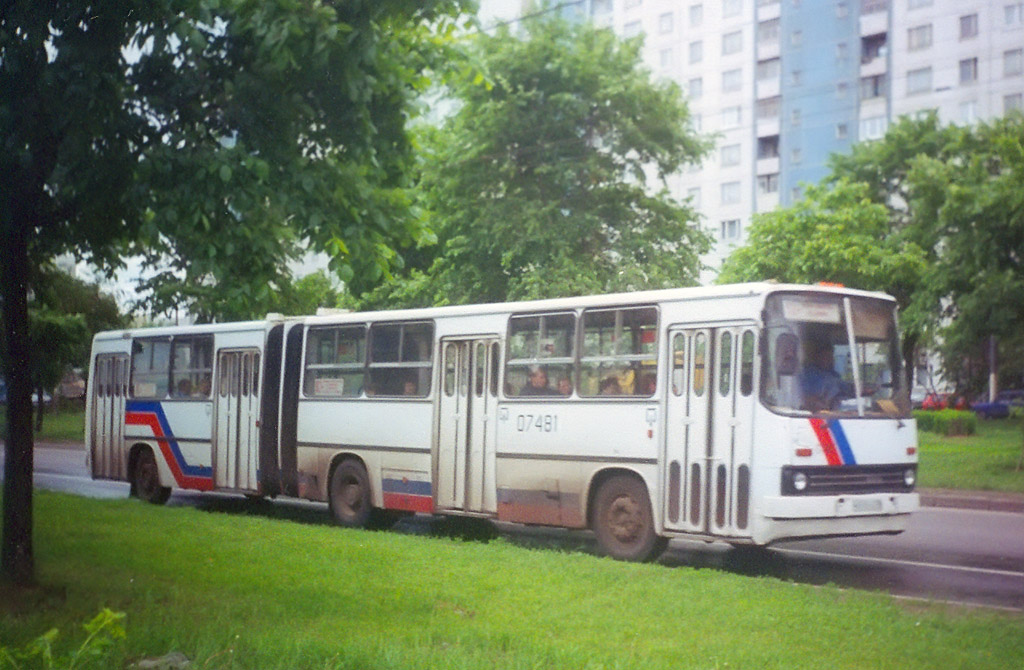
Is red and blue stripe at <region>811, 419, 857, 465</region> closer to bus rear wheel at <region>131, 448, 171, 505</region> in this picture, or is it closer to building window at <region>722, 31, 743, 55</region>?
bus rear wheel at <region>131, 448, 171, 505</region>

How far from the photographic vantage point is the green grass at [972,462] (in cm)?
2188

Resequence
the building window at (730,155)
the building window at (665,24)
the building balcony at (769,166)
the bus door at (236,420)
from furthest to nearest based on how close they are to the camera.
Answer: the building balcony at (769,166) < the building window at (730,155) < the building window at (665,24) < the bus door at (236,420)

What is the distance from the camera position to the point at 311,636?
7.88 metres

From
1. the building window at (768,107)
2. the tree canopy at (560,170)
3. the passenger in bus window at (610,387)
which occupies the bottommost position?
the passenger in bus window at (610,387)

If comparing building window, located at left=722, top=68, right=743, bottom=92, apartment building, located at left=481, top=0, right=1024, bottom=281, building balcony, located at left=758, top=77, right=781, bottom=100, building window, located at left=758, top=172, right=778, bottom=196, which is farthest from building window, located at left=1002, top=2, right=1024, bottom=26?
building window, located at left=758, top=172, right=778, bottom=196

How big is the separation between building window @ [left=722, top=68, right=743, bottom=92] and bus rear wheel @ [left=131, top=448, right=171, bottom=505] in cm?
2057

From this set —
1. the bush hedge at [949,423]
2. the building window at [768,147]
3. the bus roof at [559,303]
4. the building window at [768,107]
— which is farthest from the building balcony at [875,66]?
the bus roof at [559,303]

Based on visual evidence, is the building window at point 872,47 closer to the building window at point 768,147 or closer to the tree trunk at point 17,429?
the building window at point 768,147

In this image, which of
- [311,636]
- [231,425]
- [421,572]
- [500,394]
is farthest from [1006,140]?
[311,636]

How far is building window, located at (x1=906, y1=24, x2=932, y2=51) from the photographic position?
31.4 m

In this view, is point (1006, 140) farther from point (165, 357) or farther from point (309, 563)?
point (309, 563)

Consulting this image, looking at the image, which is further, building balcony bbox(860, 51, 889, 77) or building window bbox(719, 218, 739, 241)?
building window bbox(719, 218, 739, 241)

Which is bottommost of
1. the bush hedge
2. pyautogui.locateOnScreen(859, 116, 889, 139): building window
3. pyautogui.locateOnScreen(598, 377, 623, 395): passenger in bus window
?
the bush hedge

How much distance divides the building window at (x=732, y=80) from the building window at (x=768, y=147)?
13303 mm
